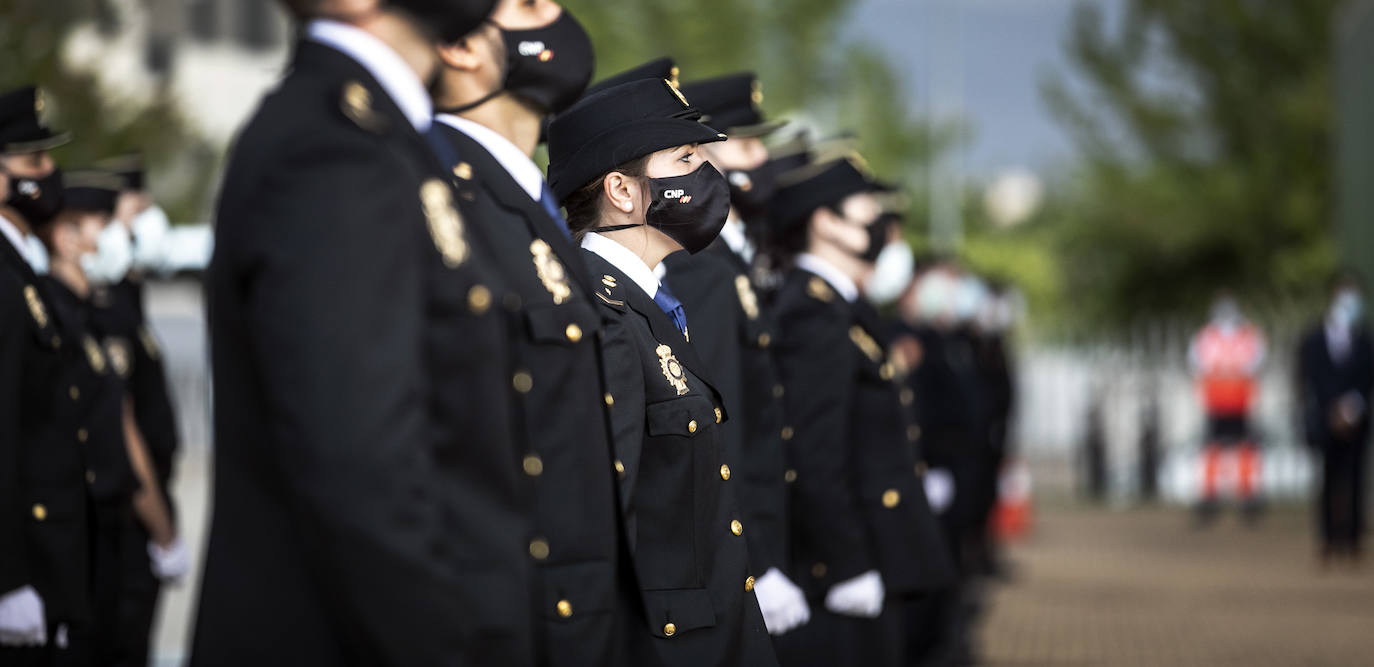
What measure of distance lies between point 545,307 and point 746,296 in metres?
2.11

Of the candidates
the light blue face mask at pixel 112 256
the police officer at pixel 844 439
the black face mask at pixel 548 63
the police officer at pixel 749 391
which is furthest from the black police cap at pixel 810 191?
the black face mask at pixel 548 63

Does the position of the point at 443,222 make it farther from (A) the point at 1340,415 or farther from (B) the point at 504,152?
(A) the point at 1340,415

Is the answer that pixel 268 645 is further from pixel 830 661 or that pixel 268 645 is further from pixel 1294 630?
pixel 1294 630

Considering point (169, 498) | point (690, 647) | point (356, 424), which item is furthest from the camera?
point (169, 498)

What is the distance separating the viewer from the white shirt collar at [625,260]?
3.76 m

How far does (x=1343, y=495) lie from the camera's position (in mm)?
14195

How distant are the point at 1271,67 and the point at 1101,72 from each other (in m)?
2.94

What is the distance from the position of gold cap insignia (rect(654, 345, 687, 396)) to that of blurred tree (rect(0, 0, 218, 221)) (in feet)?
27.2

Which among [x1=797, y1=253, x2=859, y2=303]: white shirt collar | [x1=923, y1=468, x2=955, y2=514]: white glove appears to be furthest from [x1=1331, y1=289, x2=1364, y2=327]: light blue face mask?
[x1=797, y1=253, x2=859, y2=303]: white shirt collar

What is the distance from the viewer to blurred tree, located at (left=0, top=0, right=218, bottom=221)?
38.5 ft

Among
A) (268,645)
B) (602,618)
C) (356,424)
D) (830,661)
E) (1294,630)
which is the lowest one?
(1294,630)

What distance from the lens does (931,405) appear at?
10734 millimetres

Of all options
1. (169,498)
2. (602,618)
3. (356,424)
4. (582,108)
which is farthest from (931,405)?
(356,424)

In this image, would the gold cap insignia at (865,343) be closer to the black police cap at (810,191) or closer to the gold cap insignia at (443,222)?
the black police cap at (810,191)
